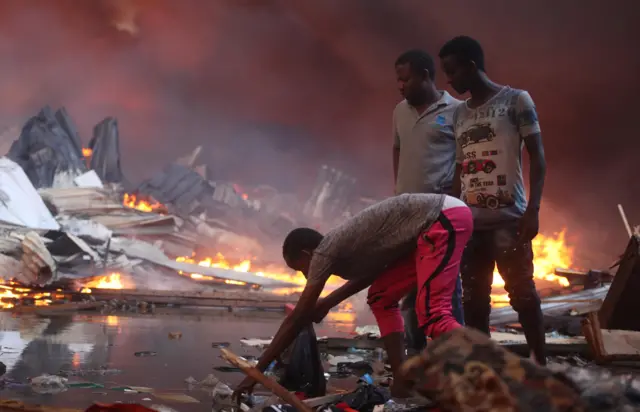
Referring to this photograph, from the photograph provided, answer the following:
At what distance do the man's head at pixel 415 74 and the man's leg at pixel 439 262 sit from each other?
145cm

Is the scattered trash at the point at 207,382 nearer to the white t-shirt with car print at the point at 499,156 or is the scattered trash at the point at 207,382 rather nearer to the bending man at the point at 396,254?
the bending man at the point at 396,254

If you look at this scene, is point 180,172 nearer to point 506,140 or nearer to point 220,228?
point 220,228

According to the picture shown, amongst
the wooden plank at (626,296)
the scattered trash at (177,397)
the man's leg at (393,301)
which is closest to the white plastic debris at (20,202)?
the scattered trash at (177,397)

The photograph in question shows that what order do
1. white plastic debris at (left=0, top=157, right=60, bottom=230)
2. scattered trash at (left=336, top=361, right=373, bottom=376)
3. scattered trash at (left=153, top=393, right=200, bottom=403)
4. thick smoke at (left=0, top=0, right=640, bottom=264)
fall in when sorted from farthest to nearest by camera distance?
thick smoke at (left=0, top=0, right=640, bottom=264) < white plastic debris at (left=0, top=157, right=60, bottom=230) < scattered trash at (left=336, top=361, right=373, bottom=376) < scattered trash at (left=153, top=393, right=200, bottom=403)

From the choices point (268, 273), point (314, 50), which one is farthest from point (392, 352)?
point (314, 50)

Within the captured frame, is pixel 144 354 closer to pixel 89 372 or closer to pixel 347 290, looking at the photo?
pixel 89 372

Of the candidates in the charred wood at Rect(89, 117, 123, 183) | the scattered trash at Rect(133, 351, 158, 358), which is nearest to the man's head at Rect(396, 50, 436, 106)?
the scattered trash at Rect(133, 351, 158, 358)

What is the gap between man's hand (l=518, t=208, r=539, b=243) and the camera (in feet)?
10.5

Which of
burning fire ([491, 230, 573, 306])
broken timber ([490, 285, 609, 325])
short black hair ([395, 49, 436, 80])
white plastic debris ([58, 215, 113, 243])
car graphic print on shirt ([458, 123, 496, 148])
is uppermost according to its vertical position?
white plastic debris ([58, 215, 113, 243])

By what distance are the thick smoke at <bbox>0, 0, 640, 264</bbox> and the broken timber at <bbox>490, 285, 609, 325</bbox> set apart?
7.49 meters

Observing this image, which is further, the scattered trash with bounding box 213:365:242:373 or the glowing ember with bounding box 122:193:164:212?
the glowing ember with bounding box 122:193:164:212

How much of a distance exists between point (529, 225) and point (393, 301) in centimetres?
84

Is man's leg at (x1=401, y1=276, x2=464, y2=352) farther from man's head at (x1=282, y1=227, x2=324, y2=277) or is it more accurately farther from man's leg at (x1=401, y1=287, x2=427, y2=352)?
man's head at (x1=282, y1=227, x2=324, y2=277)

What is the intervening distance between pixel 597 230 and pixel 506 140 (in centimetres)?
1273
